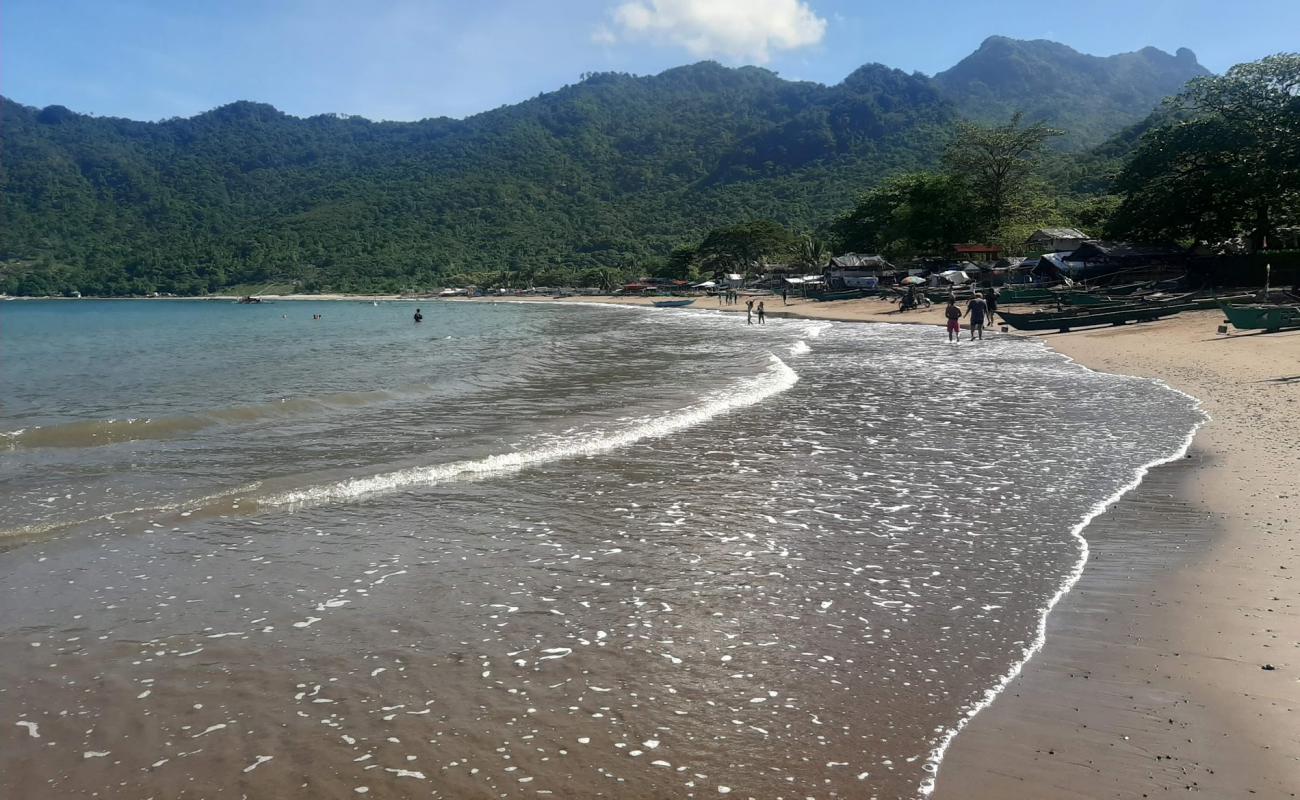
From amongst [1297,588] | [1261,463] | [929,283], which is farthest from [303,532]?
[929,283]

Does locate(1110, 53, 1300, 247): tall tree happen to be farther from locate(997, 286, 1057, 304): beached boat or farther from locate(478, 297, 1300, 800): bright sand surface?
locate(478, 297, 1300, 800): bright sand surface

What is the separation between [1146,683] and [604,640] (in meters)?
3.31

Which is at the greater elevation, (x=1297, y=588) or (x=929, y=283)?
(x=929, y=283)

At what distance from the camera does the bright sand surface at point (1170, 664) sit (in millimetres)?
3754

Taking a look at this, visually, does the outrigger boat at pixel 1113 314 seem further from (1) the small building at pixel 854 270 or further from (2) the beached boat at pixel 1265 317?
(1) the small building at pixel 854 270

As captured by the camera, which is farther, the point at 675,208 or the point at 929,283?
the point at 675,208

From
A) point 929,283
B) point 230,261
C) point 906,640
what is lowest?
point 906,640

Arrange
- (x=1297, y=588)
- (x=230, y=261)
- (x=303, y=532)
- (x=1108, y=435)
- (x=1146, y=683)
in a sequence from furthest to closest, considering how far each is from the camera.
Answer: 1. (x=230, y=261)
2. (x=1108, y=435)
3. (x=303, y=532)
4. (x=1297, y=588)
5. (x=1146, y=683)

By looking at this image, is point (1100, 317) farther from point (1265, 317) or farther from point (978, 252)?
point (978, 252)

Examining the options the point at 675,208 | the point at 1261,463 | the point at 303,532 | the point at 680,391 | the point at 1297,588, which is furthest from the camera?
the point at 675,208

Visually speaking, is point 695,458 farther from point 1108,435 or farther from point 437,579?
point 1108,435

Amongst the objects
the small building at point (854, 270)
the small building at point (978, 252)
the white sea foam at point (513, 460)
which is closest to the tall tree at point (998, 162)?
the small building at point (978, 252)

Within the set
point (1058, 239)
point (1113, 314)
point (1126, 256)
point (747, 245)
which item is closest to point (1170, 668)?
point (1113, 314)

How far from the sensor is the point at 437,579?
6.46 meters
